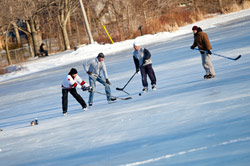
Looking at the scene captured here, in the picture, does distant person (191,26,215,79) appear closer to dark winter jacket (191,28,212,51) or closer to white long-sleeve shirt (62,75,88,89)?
dark winter jacket (191,28,212,51)

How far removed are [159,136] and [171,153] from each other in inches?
35.2

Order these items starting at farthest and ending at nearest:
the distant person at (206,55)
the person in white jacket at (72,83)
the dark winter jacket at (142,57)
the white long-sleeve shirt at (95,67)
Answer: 1. the dark winter jacket at (142,57)
2. the white long-sleeve shirt at (95,67)
3. the distant person at (206,55)
4. the person in white jacket at (72,83)

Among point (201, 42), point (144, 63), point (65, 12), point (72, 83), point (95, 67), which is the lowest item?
point (72, 83)

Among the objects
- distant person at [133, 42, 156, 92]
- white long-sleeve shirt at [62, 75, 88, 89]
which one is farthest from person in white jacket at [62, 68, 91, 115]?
distant person at [133, 42, 156, 92]

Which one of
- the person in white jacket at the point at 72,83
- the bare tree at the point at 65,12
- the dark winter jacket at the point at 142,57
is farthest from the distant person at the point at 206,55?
the bare tree at the point at 65,12

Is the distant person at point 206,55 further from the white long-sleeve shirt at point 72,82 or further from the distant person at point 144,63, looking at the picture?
the white long-sleeve shirt at point 72,82

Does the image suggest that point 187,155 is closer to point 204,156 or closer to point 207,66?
point 204,156

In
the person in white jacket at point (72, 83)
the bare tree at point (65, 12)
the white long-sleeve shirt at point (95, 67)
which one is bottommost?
the person in white jacket at point (72, 83)

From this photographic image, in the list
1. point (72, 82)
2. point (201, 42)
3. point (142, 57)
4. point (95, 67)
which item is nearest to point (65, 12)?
point (142, 57)

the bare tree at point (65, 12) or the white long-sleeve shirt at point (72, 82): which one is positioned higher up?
the bare tree at point (65, 12)

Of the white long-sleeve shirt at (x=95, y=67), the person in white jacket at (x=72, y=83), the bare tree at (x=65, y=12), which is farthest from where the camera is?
the bare tree at (x=65, y=12)

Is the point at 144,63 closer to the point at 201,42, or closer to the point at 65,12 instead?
the point at 201,42

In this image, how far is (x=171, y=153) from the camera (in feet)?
17.2

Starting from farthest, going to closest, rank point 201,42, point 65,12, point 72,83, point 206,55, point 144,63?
point 65,12, point 144,63, point 201,42, point 206,55, point 72,83
